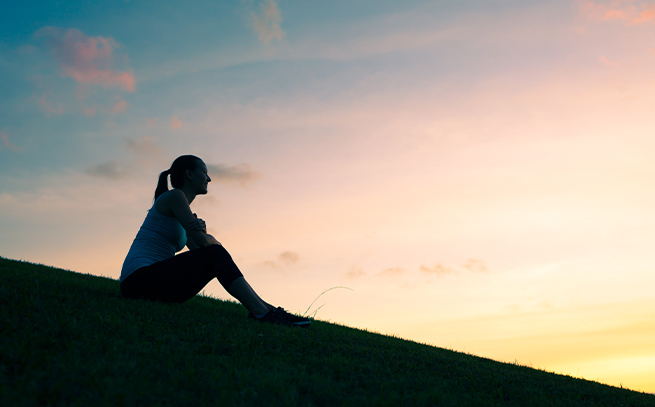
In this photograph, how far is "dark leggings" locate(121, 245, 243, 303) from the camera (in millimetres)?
6504

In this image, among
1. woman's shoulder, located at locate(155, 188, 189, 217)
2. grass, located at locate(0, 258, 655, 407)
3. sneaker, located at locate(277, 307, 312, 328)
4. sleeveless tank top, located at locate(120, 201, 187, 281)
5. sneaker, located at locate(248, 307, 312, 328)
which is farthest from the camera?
sneaker, located at locate(277, 307, 312, 328)

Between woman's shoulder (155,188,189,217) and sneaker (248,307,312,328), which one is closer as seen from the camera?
woman's shoulder (155,188,189,217)

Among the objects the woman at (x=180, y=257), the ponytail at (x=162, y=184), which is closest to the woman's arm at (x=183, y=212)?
the woman at (x=180, y=257)

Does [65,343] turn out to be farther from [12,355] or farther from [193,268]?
[193,268]

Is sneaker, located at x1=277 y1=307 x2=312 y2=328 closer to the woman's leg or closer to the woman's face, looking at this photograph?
the woman's leg

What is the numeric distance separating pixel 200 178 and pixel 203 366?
3226 mm

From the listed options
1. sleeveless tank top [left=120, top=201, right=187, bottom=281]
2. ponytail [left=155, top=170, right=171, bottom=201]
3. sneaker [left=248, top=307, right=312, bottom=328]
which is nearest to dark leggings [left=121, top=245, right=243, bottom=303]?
sleeveless tank top [left=120, top=201, right=187, bottom=281]

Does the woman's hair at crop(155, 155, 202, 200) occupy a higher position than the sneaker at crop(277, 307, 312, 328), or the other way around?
the woman's hair at crop(155, 155, 202, 200)

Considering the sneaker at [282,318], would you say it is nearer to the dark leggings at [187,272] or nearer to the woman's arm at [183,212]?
the dark leggings at [187,272]

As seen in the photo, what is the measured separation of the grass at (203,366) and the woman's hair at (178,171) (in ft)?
5.67

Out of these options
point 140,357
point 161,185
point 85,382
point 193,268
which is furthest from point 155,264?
point 85,382

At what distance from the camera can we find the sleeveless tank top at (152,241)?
6598 millimetres

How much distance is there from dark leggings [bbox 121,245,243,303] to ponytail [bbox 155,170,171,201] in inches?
43.7

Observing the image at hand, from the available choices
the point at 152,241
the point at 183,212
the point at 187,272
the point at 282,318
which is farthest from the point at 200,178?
the point at 282,318
